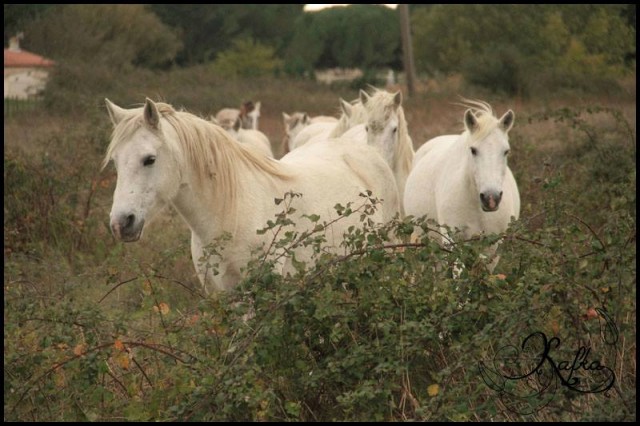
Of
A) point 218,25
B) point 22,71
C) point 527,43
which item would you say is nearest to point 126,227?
point 527,43

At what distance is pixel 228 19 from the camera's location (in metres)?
61.4

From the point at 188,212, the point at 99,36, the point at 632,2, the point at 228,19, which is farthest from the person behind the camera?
the point at 228,19

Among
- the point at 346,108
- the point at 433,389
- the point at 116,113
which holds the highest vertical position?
the point at 116,113

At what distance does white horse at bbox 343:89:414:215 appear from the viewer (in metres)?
9.20

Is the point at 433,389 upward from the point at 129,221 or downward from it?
downward

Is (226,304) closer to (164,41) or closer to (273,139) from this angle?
(273,139)

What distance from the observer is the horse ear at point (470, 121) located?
7.25 m

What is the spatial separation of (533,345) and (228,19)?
193ft

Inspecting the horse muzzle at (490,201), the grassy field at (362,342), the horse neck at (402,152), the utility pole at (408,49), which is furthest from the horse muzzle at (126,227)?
the utility pole at (408,49)

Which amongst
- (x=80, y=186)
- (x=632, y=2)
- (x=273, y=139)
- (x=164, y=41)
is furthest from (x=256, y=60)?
(x=80, y=186)

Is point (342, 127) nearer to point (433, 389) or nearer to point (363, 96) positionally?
point (363, 96)

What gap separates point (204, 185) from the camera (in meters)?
5.67

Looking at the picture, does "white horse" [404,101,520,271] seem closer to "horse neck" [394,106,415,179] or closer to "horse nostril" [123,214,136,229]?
"horse neck" [394,106,415,179]
